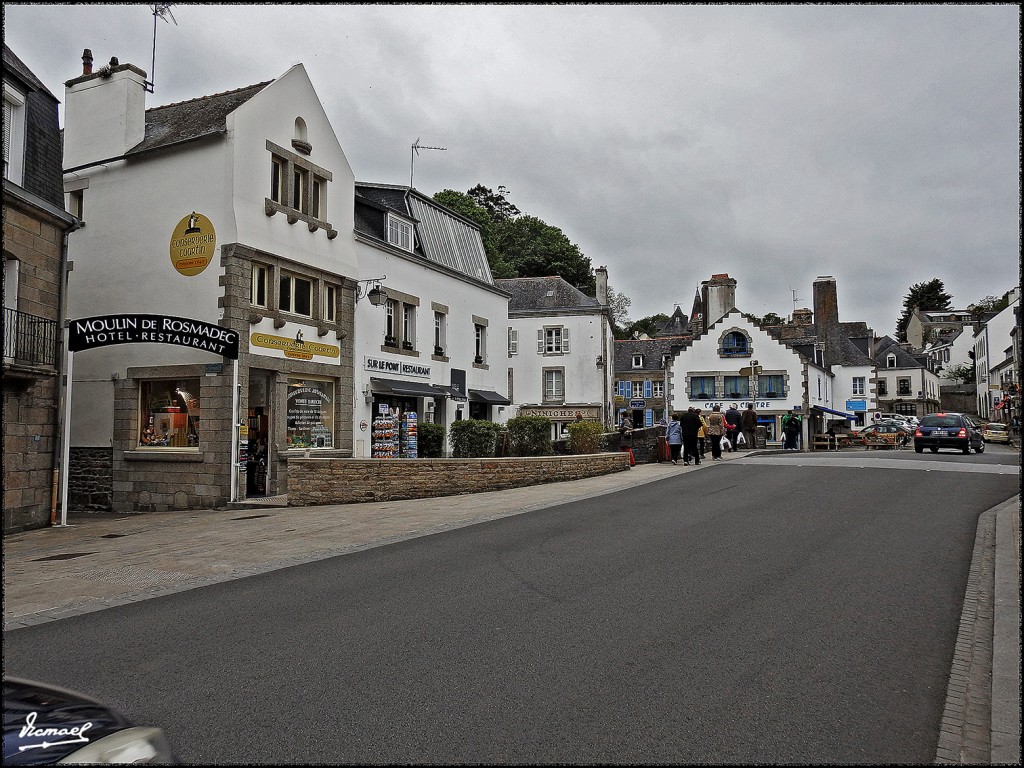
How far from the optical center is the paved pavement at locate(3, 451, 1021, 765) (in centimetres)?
458

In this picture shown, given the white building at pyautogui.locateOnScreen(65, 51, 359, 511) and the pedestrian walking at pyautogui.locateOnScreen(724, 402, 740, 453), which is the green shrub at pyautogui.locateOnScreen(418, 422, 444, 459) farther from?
the pedestrian walking at pyautogui.locateOnScreen(724, 402, 740, 453)

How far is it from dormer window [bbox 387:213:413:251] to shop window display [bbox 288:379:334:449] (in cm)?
549

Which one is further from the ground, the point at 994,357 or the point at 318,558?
the point at 994,357

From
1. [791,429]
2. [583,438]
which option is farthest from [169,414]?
[791,429]

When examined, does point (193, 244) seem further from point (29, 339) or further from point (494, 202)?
point (494, 202)

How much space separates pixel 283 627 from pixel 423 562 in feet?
9.10

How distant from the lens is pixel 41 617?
7.11 m

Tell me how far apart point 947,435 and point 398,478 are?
22125 mm

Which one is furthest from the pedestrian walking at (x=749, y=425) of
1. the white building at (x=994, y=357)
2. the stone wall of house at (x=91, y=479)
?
the white building at (x=994, y=357)

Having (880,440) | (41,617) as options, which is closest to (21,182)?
(41,617)

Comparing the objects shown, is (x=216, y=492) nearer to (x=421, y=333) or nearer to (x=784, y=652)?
(x=421, y=333)

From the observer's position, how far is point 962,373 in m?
83.4

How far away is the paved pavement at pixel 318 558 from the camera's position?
4.58 m

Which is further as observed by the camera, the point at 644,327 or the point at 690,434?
the point at 644,327
